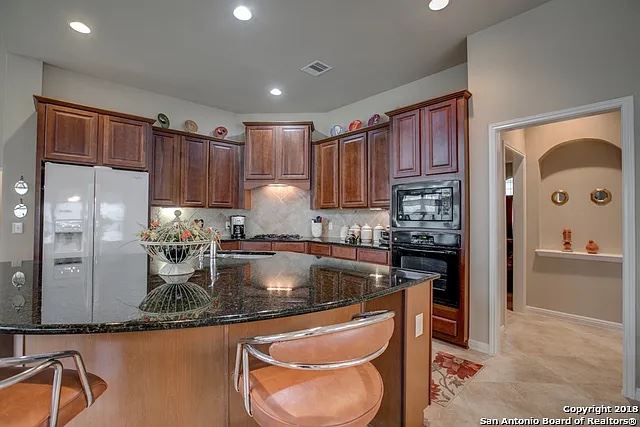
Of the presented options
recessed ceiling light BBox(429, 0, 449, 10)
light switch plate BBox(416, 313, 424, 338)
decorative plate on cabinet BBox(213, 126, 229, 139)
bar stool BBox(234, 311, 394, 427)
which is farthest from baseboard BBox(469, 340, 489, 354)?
decorative plate on cabinet BBox(213, 126, 229, 139)

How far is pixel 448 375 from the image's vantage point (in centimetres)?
239

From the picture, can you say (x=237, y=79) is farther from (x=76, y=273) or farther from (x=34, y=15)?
(x=76, y=273)

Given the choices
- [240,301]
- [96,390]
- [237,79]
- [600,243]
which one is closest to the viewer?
[96,390]

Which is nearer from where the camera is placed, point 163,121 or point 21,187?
point 21,187

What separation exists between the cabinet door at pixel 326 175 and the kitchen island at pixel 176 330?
299cm

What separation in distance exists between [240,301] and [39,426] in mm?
605

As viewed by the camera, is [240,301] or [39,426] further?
[240,301]

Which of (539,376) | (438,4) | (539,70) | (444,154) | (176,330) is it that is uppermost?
(438,4)

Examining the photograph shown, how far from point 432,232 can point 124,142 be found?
146 inches

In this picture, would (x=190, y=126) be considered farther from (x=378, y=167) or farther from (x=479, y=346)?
(x=479, y=346)

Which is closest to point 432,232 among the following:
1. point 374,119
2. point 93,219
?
point 374,119

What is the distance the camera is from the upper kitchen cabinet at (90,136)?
319 cm

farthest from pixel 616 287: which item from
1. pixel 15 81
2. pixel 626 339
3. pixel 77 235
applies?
pixel 15 81

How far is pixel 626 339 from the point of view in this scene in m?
2.10
